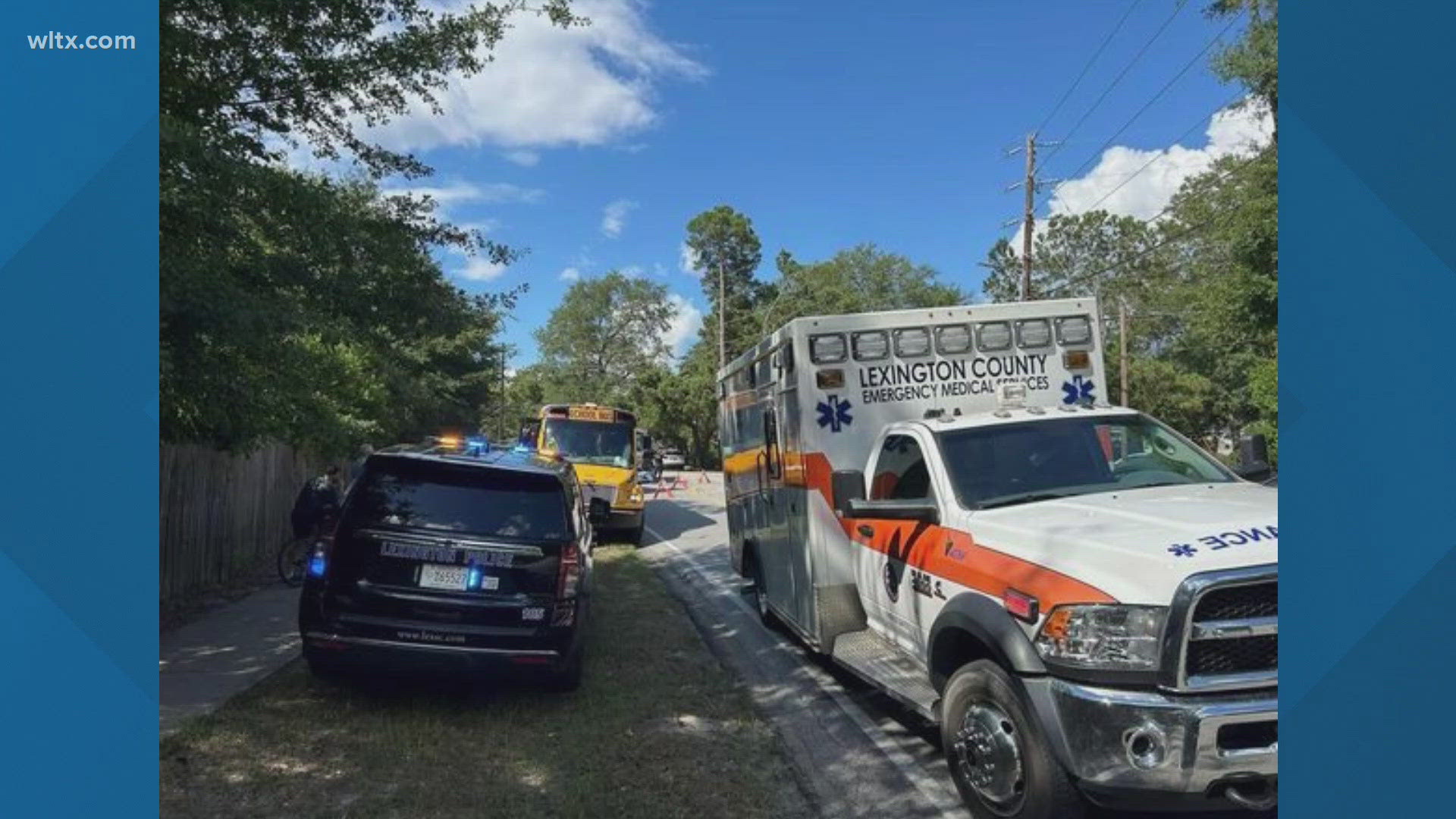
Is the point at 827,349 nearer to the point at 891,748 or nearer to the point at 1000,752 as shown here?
the point at 891,748

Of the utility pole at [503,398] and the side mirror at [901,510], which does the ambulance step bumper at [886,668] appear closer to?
the side mirror at [901,510]

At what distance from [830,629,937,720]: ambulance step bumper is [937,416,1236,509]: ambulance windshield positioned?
113 centimetres

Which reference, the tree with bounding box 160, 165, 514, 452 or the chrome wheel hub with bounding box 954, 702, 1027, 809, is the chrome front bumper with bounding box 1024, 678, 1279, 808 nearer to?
the chrome wheel hub with bounding box 954, 702, 1027, 809

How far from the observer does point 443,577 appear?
5945mm

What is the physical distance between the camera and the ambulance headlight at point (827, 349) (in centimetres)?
707

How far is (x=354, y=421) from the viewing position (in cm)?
1759

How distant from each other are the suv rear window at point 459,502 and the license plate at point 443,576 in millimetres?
248

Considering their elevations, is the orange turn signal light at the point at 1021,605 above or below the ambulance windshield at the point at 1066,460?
below

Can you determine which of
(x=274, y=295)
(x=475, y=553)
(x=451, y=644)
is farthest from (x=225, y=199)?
(x=451, y=644)

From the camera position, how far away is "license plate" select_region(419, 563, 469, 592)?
5.94 meters

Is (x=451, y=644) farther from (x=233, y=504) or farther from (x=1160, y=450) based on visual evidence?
(x=233, y=504)

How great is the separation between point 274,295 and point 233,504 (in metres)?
6.07

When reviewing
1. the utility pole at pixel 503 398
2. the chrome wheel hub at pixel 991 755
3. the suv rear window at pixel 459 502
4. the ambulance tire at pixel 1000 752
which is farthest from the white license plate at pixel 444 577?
the utility pole at pixel 503 398

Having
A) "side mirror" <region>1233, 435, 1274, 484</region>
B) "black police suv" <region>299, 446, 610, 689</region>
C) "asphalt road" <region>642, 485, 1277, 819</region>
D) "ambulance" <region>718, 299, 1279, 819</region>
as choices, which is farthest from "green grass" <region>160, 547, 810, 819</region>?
"side mirror" <region>1233, 435, 1274, 484</region>
